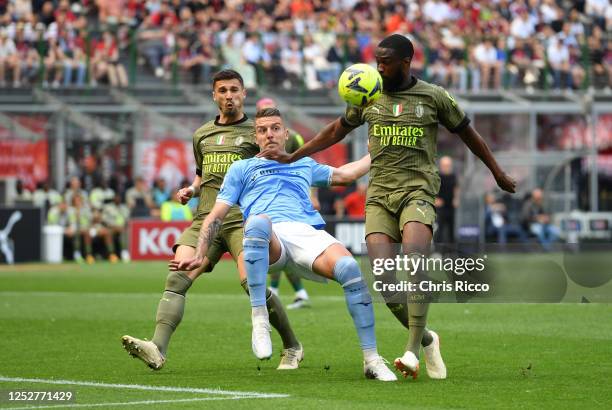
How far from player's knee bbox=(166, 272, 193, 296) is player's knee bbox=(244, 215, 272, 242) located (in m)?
1.05

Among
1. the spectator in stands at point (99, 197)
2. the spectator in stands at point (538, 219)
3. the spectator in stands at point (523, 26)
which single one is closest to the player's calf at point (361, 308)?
the spectator in stands at point (99, 197)

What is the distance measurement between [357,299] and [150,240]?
19.7 m

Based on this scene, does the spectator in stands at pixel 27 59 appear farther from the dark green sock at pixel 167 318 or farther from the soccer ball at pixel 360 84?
the soccer ball at pixel 360 84

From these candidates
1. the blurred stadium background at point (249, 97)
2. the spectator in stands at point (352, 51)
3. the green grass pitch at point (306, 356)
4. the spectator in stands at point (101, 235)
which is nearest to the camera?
the green grass pitch at point (306, 356)

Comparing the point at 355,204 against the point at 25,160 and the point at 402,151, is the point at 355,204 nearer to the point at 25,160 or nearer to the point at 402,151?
the point at 25,160

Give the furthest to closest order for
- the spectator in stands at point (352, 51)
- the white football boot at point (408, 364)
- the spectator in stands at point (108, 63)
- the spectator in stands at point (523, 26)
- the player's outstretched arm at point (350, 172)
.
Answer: the spectator in stands at point (523, 26), the spectator in stands at point (352, 51), the spectator in stands at point (108, 63), the player's outstretched arm at point (350, 172), the white football boot at point (408, 364)

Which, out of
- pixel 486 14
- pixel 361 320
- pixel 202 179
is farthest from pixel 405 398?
pixel 486 14

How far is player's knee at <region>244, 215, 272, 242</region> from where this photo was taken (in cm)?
927

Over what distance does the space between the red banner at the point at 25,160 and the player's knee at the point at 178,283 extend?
1888cm

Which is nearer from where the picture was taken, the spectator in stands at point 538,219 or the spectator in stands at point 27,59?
the spectator in stands at point 27,59

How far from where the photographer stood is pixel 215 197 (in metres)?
10.4

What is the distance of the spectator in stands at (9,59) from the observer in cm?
2936

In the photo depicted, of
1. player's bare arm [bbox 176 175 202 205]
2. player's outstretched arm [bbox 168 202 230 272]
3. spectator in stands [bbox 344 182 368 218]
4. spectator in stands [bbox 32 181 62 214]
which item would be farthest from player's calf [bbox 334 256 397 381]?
spectator in stands [bbox 32 181 62 214]

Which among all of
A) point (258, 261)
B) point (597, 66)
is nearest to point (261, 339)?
point (258, 261)
